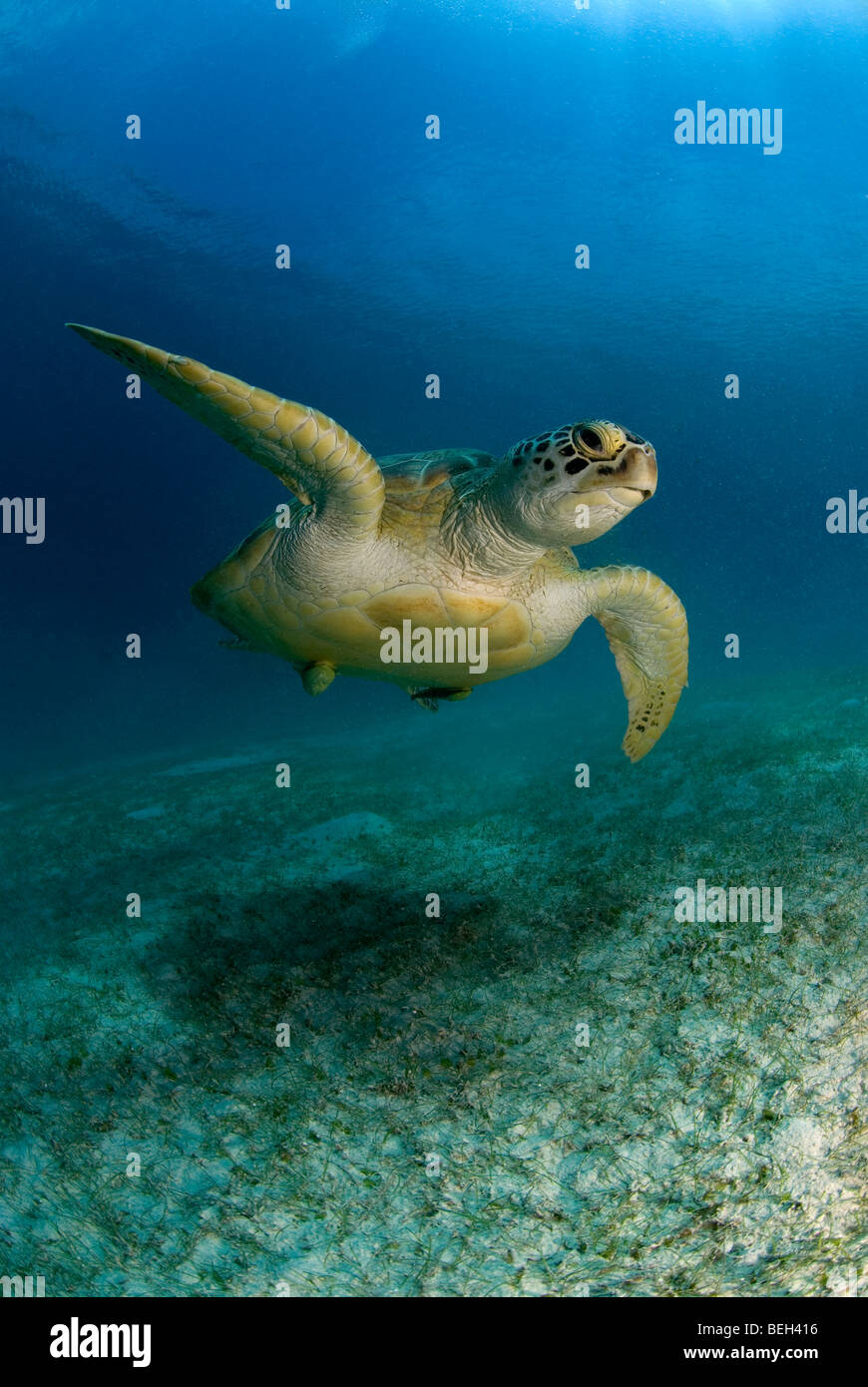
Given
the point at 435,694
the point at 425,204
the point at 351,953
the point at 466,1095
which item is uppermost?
the point at 425,204

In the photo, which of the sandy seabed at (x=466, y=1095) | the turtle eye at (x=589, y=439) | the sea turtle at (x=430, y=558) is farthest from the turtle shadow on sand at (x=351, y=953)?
the turtle eye at (x=589, y=439)

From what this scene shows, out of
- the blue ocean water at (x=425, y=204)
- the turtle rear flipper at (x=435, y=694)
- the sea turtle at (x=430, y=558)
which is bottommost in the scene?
the turtle rear flipper at (x=435, y=694)

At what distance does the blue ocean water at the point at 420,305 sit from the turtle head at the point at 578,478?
155 centimetres

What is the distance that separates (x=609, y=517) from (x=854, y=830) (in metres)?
1.68

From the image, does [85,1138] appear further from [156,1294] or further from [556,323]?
[556,323]

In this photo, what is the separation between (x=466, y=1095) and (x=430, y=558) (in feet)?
7.84

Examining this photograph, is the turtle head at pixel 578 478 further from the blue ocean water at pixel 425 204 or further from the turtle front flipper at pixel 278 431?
the blue ocean water at pixel 425 204

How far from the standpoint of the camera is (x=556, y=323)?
30.6 meters

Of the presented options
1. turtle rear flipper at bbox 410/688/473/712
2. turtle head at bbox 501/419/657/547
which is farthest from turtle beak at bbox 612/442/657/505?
turtle rear flipper at bbox 410/688/473/712

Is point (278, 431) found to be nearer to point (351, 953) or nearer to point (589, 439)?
point (589, 439)

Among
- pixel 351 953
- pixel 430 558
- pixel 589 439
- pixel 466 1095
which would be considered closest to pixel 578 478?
pixel 589 439

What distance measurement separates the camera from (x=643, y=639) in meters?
4.30

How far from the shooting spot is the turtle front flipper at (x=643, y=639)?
151 inches

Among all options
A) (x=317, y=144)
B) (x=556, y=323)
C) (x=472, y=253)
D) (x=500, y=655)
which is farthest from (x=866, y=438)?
(x=500, y=655)
